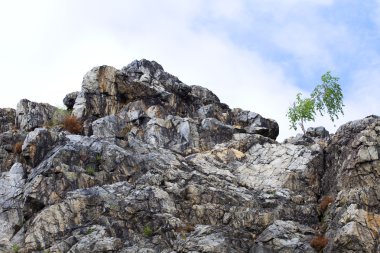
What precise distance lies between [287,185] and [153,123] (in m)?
16.3

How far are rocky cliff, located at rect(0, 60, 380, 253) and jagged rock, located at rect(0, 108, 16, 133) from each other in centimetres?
13

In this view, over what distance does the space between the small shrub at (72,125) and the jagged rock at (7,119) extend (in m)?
7.12

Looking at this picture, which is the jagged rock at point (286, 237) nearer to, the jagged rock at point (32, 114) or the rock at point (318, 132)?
the rock at point (318, 132)

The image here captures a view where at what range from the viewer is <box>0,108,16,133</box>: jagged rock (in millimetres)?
60362

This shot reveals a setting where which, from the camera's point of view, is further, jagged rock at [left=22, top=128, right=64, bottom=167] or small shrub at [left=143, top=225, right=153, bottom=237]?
jagged rock at [left=22, top=128, right=64, bottom=167]

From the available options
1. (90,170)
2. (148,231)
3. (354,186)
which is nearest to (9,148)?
(90,170)

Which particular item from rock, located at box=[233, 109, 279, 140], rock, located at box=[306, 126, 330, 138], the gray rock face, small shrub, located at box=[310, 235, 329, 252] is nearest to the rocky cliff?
small shrub, located at box=[310, 235, 329, 252]

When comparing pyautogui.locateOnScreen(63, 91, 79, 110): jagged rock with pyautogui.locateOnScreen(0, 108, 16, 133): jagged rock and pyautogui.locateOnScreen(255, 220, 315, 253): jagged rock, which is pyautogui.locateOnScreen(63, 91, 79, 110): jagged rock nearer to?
pyautogui.locateOnScreen(0, 108, 16, 133): jagged rock

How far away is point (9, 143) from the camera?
172 ft

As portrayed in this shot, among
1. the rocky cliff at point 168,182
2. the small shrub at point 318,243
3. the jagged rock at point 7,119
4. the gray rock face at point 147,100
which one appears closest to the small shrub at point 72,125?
the rocky cliff at point 168,182

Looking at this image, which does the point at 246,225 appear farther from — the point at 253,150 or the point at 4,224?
the point at 4,224

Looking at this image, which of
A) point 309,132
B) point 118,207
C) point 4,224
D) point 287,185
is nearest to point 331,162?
point 287,185

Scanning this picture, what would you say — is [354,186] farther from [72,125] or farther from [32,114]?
[32,114]

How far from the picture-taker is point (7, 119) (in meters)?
61.8
